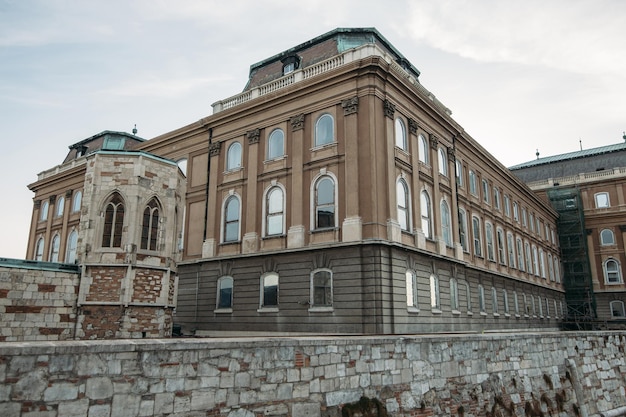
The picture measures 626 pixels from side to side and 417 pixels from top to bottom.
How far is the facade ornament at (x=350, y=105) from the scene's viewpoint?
76.4 ft

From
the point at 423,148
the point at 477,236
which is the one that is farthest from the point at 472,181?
the point at 423,148

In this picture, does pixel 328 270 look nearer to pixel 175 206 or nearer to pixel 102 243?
pixel 175 206

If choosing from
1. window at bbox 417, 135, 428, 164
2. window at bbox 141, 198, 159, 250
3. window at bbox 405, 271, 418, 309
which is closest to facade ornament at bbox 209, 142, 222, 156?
window at bbox 141, 198, 159, 250

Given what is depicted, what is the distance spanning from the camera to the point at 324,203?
930 inches

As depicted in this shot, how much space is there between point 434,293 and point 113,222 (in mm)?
15726

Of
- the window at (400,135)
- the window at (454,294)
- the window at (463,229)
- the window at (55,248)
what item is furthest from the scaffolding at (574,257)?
the window at (55,248)

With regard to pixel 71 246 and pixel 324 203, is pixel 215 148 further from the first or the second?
pixel 71 246

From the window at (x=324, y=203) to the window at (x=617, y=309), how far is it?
37522 mm

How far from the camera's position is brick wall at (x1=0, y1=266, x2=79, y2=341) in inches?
588

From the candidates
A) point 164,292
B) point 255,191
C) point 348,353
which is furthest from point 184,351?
point 255,191

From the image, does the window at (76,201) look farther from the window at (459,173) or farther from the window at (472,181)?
the window at (472,181)

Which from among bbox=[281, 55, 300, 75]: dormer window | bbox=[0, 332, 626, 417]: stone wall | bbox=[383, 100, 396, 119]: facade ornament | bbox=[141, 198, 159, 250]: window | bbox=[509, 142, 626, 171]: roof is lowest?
bbox=[0, 332, 626, 417]: stone wall

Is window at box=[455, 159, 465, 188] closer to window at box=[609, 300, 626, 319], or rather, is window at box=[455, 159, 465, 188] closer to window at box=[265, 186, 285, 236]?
window at box=[265, 186, 285, 236]

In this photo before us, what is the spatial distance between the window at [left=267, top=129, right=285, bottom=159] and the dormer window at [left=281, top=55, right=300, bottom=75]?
4.10 m
